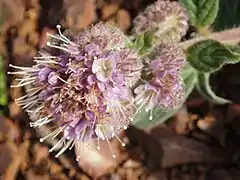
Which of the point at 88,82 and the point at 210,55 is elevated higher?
the point at 88,82

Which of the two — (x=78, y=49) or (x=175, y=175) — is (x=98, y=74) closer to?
(x=78, y=49)

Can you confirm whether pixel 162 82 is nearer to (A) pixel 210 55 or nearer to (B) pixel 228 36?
(A) pixel 210 55

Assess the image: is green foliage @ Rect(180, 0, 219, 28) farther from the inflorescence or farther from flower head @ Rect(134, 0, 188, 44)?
the inflorescence

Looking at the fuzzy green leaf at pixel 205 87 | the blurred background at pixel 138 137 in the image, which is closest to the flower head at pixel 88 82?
the fuzzy green leaf at pixel 205 87

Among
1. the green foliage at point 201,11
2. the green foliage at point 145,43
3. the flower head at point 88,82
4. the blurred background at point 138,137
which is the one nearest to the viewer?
the flower head at point 88,82

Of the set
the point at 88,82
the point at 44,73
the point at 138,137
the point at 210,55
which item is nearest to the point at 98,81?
the point at 88,82

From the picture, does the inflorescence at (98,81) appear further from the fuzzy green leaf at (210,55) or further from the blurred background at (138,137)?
the blurred background at (138,137)

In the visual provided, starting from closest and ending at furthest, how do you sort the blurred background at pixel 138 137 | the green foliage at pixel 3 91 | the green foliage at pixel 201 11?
the green foliage at pixel 201 11 → the blurred background at pixel 138 137 → the green foliage at pixel 3 91
